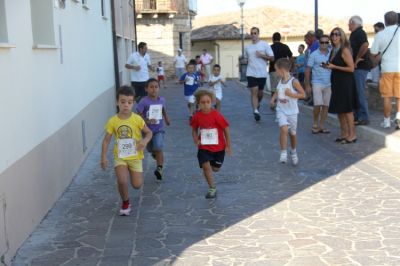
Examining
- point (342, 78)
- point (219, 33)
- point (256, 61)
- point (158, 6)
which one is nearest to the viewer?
point (342, 78)

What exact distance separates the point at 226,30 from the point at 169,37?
59.2ft

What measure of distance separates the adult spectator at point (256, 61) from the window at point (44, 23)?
670 centimetres

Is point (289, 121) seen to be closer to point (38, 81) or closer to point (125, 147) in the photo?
point (125, 147)

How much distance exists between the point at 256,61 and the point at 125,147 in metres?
7.69

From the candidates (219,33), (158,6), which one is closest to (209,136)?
(158,6)

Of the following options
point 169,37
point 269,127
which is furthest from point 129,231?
point 169,37

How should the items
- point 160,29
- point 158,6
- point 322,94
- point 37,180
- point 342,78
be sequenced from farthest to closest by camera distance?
point 160,29 < point 158,6 < point 322,94 < point 342,78 < point 37,180

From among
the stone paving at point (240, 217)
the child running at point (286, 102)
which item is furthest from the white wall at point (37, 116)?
the child running at point (286, 102)

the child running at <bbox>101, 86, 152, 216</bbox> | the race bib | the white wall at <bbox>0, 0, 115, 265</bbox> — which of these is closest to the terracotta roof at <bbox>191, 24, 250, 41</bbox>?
the race bib

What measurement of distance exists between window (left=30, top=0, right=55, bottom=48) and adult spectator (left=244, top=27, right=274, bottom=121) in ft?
22.0

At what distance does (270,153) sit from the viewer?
31.5 feet

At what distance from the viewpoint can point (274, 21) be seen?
61312mm

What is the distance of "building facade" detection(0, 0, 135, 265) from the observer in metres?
4.96

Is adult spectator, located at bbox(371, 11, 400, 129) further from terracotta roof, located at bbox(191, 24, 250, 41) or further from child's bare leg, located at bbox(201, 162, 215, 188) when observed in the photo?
terracotta roof, located at bbox(191, 24, 250, 41)
